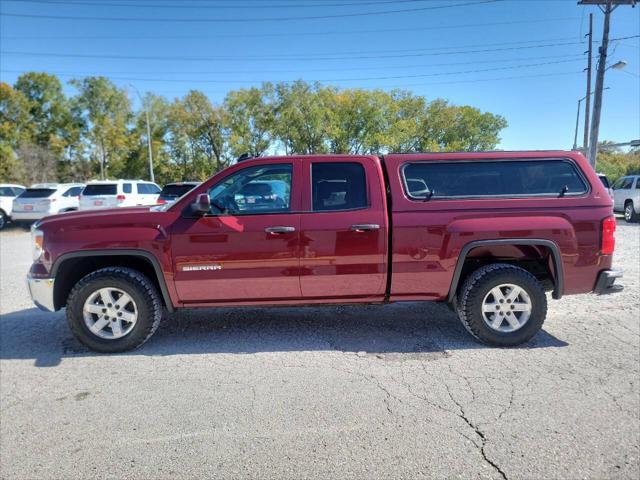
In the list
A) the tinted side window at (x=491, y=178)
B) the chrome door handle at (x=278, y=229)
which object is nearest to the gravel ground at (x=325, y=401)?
the chrome door handle at (x=278, y=229)

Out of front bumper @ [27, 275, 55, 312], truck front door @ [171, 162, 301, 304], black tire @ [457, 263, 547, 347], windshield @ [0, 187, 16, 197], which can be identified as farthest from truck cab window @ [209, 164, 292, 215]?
windshield @ [0, 187, 16, 197]

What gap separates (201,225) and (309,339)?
157 cm

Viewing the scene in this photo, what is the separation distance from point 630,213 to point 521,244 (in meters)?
15.6

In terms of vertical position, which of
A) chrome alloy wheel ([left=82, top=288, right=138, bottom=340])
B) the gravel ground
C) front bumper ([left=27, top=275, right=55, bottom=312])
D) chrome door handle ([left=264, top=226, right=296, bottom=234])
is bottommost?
the gravel ground

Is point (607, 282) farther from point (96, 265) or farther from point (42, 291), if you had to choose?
point (42, 291)

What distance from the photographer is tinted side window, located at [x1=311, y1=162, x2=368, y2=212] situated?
3979 millimetres

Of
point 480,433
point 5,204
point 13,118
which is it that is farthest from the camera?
point 13,118

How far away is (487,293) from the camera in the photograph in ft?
13.0

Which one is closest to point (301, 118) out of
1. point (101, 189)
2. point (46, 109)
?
point (101, 189)

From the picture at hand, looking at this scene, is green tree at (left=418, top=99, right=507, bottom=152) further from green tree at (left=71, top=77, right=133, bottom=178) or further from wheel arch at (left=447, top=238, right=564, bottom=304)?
wheel arch at (left=447, top=238, right=564, bottom=304)

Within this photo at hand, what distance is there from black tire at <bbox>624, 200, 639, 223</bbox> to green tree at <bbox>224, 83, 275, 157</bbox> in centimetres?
3099

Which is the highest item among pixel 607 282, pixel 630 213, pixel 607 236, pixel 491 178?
pixel 491 178

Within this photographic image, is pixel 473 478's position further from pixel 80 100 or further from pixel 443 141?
pixel 80 100

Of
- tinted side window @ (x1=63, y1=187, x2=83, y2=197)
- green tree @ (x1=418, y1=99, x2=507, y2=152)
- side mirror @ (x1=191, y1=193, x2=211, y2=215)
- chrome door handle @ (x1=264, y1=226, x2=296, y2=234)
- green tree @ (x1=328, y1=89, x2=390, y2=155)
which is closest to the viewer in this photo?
side mirror @ (x1=191, y1=193, x2=211, y2=215)
